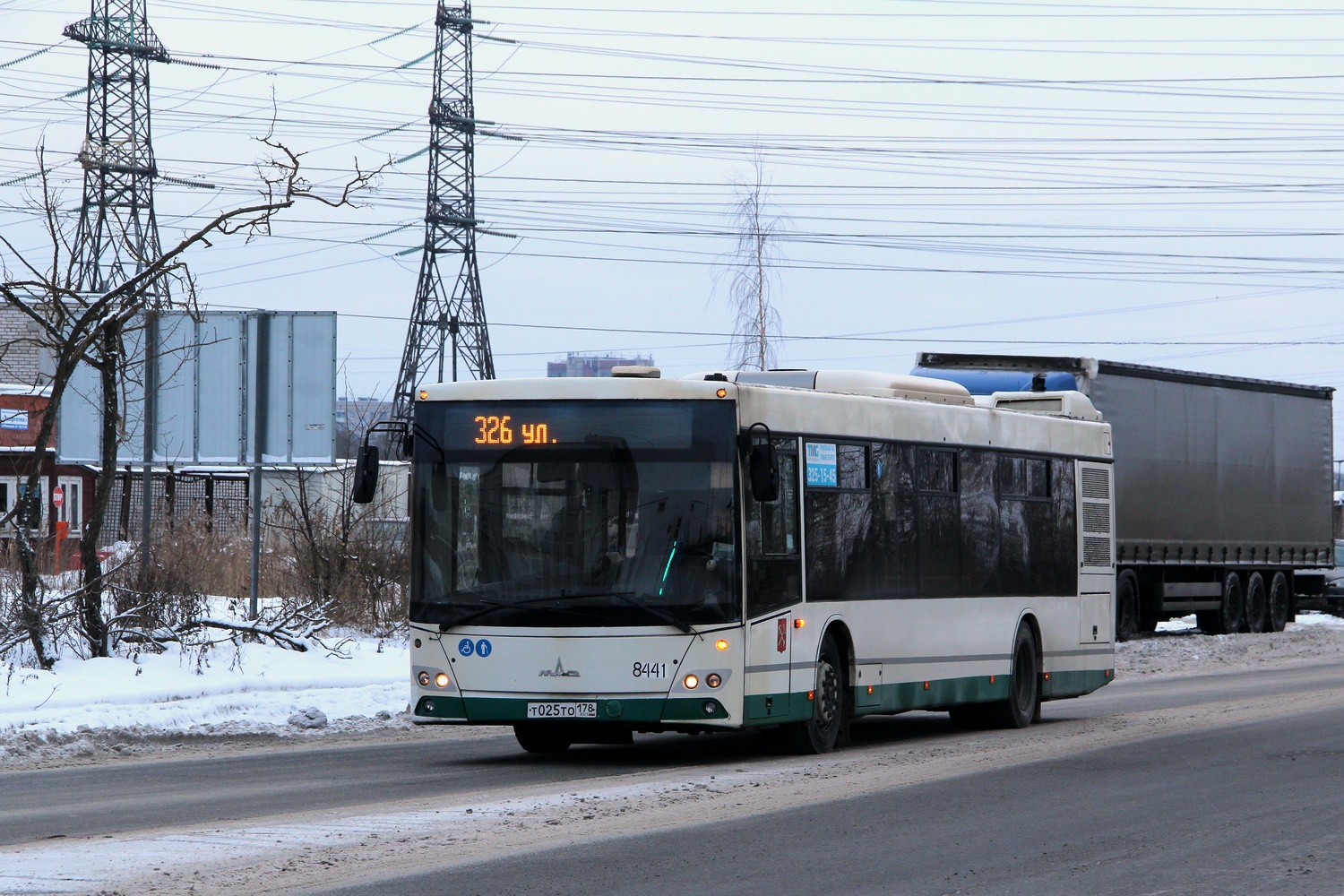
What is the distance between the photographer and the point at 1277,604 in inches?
1404

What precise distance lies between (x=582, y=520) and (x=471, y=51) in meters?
42.0

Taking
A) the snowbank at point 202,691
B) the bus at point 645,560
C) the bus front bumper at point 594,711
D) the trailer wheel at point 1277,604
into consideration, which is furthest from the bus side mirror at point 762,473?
the trailer wheel at point 1277,604

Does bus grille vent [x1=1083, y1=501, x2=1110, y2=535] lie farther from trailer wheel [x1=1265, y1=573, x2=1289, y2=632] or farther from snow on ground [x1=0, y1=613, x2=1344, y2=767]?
trailer wheel [x1=1265, y1=573, x2=1289, y2=632]

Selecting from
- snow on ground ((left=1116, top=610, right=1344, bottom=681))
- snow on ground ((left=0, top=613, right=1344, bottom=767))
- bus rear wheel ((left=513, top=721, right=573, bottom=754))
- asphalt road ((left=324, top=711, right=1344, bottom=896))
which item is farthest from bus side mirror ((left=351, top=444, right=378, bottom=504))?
snow on ground ((left=1116, top=610, right=1344, bottom=681))

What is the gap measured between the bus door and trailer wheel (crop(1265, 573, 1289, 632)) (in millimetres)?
24014

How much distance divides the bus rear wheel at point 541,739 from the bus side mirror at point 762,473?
8.35ft

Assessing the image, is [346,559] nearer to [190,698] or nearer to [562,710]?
[190,698]

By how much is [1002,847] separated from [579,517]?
177 inches

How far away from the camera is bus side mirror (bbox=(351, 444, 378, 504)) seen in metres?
13.0

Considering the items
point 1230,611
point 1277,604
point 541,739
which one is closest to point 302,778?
point 541,739

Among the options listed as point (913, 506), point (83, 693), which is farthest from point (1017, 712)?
point (83, 693)

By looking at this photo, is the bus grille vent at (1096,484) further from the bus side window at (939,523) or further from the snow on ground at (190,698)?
the snow on ground at (190,698)

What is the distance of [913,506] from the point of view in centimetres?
1539

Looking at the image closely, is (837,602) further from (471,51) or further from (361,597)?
(471,51)
